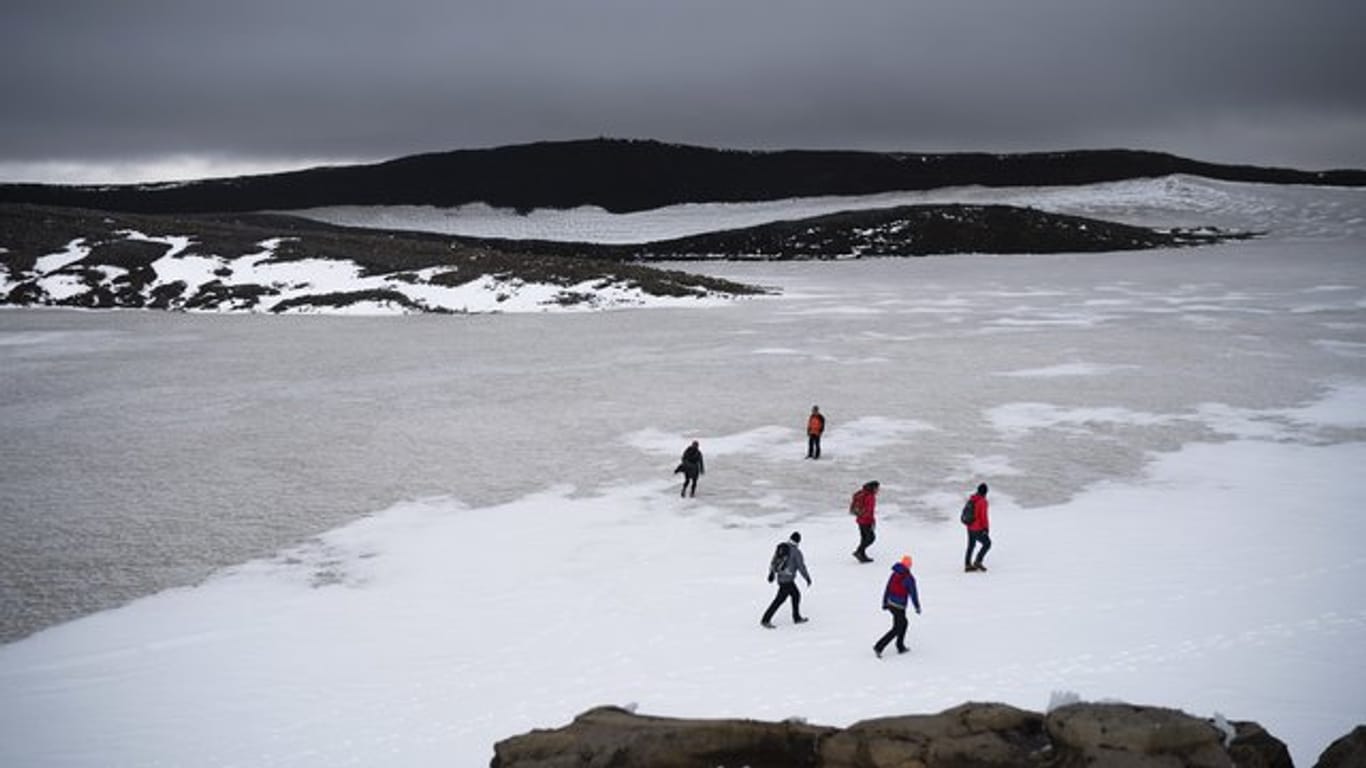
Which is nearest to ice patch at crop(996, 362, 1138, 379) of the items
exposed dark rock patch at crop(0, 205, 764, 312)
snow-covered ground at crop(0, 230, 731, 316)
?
snow-covered ground at crop(0, 230, 731, 316)

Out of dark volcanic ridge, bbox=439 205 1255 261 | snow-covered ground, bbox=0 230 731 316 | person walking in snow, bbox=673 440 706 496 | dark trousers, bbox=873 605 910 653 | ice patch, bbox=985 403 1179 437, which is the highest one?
dark volcanic ridge, bbox=439 205 1255 261

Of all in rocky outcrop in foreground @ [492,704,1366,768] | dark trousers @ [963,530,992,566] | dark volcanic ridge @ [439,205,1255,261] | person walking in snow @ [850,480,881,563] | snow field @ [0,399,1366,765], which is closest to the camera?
rocky outcrop in foreground @ [492,704,1366,768]

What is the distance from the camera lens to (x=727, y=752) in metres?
7.12

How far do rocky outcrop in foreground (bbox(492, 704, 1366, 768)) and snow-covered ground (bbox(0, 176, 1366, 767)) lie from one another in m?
2.48

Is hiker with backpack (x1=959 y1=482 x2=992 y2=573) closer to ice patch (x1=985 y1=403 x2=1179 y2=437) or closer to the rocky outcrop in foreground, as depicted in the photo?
the rocky outcrop in foreground

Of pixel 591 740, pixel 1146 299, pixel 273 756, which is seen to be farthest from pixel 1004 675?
pixel 1146 299

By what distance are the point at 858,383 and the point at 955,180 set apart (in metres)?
142

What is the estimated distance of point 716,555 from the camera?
1471cm

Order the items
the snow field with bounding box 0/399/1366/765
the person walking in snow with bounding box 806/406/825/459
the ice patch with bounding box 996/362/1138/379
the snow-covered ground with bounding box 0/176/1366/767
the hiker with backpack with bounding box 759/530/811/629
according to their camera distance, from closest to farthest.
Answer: the snow field with bounding box 0/399/1366/765
the snow-covered ground with bounding box 0/176/1366/767
the hiker with backpack with bounding box 759/530/811/629
the person walking in snow with bounding box 806/406/825/459
the ice patch with bounding box 996/362/1138/379

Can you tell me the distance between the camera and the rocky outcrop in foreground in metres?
6.43

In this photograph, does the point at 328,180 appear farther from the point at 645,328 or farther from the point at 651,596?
the point at 651,596

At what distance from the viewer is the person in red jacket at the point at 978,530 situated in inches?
524

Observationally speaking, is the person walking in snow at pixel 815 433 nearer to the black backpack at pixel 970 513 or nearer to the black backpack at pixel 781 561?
the black backpack at pixel 970 513

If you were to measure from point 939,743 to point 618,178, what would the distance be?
163 meters
